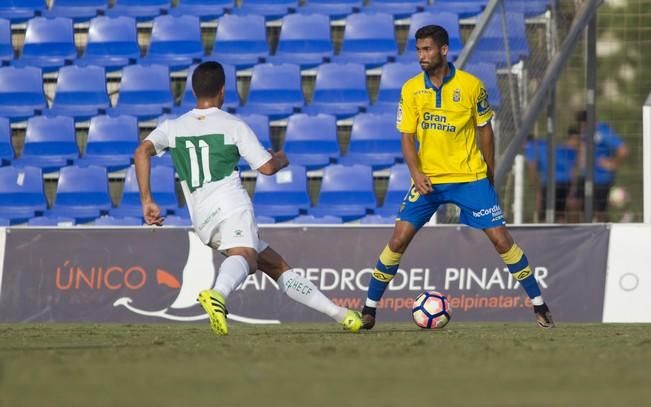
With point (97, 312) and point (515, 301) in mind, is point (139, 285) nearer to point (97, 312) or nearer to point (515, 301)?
point (97, 312)

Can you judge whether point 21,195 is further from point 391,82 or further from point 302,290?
point 302,290

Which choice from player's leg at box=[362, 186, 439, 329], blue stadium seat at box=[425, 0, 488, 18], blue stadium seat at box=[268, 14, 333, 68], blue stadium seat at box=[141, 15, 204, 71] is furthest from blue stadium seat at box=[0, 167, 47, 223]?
player's leg at box=[362, 186, 439, 329]

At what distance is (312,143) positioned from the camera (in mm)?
15469

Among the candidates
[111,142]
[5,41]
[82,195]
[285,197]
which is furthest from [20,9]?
[285,197]

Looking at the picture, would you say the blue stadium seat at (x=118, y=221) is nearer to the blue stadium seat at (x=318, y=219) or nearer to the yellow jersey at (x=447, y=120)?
the blue stadium seat at (x=318, y=219)

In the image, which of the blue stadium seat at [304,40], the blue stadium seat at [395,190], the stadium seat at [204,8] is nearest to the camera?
the blue stadium seat at [395,190]

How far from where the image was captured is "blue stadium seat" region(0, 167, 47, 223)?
1544cm

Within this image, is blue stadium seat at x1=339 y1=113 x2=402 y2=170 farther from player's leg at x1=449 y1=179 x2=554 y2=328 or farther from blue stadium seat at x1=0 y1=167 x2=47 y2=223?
player's leg at x1=449 y1=179 x2=554 y2=328

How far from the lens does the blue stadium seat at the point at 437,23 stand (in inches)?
629

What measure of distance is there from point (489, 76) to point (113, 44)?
5977mm

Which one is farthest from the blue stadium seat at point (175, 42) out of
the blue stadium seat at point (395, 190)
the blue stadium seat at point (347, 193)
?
the blue stadium seat at point (395, 190)

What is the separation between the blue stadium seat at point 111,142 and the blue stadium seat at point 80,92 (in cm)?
62

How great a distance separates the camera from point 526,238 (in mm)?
12062

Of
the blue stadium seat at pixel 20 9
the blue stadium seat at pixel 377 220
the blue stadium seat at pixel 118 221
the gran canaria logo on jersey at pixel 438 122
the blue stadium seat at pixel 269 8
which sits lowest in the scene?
the blue stadium seat at pixel 118 221
